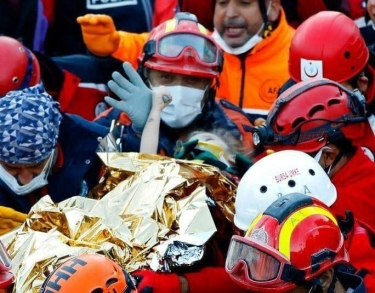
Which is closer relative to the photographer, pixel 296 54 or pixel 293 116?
pixel 293 116

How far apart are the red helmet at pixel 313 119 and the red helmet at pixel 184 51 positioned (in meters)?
0.82

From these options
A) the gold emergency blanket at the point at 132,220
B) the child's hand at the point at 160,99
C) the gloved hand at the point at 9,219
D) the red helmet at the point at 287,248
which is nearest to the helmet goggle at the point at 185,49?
the child's hand at the point at 160,99

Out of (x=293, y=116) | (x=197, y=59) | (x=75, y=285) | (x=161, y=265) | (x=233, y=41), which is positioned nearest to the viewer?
(x=75, y=285)

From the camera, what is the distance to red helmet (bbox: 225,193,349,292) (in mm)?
5156

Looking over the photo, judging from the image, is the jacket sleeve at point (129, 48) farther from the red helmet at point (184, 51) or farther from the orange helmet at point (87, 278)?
the orange helmet at point (87, 278)

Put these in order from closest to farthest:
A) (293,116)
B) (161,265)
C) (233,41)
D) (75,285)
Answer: (75,285), (161,265), (293,116), (233,41)

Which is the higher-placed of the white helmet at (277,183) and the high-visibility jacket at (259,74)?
the white helmet at (277,183)

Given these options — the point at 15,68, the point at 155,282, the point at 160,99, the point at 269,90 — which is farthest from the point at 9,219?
the point at 269,90

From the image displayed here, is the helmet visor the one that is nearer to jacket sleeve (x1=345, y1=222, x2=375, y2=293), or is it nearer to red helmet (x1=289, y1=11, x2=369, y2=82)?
red helmet (x1=289, y1=11, x2=369, y2=82)

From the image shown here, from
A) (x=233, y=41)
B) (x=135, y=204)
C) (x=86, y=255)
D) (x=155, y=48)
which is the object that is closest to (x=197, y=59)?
(x=155, y=48)

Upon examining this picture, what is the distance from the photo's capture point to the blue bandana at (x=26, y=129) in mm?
6551

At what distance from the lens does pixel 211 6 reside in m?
8.27

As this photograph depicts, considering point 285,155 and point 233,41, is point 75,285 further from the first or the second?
point 233,41

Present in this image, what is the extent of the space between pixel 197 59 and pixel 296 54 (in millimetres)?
489
